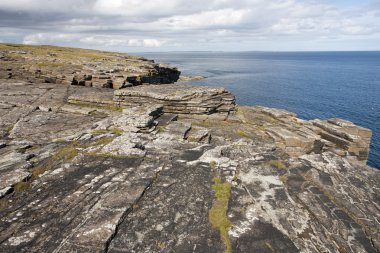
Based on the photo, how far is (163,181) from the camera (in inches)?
396

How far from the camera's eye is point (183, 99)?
2242 centimetres

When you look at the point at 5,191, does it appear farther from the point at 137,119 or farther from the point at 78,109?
the point at 78,109

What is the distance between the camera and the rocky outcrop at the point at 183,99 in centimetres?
2228

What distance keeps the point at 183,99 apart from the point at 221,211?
1479 cm

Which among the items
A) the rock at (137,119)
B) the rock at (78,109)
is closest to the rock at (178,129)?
the rock at (137,119)

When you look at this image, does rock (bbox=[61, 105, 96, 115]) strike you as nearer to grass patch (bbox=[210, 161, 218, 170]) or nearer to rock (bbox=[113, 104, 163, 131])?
rock (bbox=[113, 104, 163, 131])

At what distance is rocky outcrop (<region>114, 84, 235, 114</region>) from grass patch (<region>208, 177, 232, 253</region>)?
12.6m

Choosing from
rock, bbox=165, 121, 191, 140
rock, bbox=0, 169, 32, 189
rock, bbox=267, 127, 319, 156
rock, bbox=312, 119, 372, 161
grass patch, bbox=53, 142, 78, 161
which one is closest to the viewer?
rock, bbox=0, 169, 32, 189

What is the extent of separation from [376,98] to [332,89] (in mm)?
22808

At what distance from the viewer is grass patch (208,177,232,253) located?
7.46 meters

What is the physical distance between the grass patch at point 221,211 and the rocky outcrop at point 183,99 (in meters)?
12.6

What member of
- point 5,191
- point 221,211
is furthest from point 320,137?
point 5,191

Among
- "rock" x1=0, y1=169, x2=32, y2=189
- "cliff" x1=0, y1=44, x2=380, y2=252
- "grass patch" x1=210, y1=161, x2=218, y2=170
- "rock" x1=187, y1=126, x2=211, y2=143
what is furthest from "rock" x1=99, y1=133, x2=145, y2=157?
"rock" x1=187, y1=126, x2=211, y2=143

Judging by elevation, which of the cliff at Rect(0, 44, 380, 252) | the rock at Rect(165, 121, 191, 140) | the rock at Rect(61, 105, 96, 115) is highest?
the cliff at Rect(0, 44, 380, 252)
